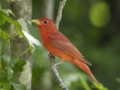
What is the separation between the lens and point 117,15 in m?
8.27

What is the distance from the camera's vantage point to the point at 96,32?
8258 mm

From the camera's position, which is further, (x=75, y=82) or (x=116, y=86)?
(x=116, y=86)

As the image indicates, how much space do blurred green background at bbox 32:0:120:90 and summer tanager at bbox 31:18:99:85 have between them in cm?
206

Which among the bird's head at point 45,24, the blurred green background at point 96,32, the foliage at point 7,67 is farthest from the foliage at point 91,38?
the foliage at point 7,67

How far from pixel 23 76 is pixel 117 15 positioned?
468cm

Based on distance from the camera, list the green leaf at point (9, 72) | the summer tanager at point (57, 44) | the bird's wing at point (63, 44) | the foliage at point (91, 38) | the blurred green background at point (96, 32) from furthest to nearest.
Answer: the blurred green background at point (96, 32)
the foliage at point (91, 38)
the bird's wing at point (63, 44)
the summer tanager at point (57, 44)
the green leaf at point (9, 72)

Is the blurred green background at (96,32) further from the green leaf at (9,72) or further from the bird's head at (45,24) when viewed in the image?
the green leaf at (9,72)

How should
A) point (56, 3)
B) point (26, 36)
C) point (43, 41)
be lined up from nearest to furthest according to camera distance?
point (26, 36) → point (43, 41) → point (56, 3)

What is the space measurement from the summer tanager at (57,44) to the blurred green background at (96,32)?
2064 millimetres

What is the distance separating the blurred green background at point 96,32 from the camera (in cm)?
744

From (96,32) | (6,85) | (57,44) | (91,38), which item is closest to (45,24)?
(57,44)

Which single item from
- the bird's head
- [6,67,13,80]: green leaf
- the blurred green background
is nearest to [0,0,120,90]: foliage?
the blurred green background

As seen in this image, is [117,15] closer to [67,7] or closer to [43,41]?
[67,7]

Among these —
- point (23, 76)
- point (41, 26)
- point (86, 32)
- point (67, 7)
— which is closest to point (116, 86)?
point (86, 32)
